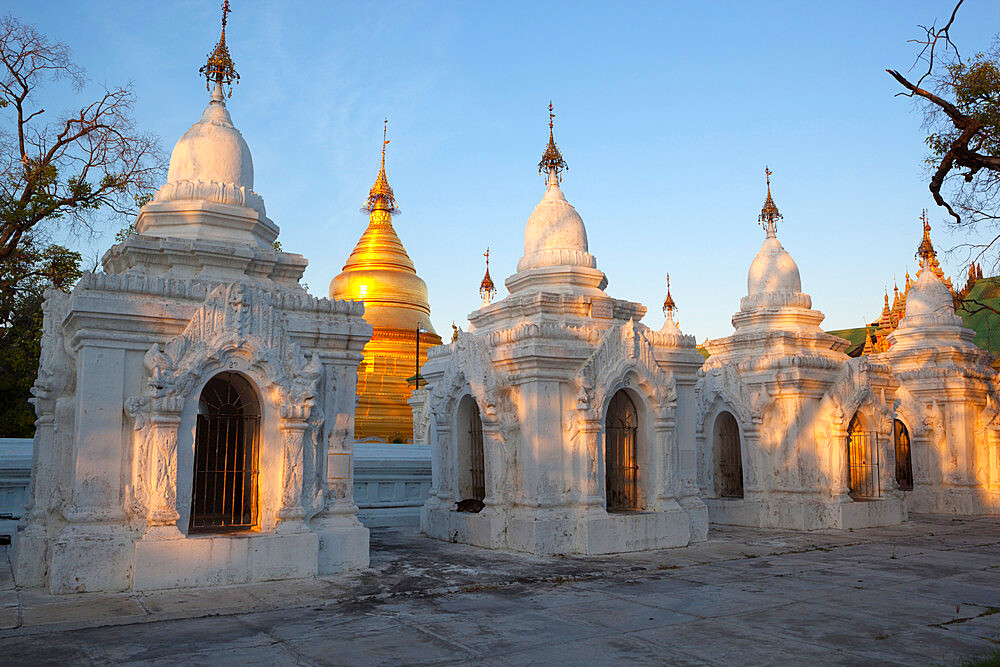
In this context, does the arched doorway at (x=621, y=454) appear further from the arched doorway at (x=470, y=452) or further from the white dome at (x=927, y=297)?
the white dome at (x=927, y=297)

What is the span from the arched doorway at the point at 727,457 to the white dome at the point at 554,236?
6123mm

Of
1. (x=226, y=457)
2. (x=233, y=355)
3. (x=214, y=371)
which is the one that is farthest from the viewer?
(x=226, y=457)

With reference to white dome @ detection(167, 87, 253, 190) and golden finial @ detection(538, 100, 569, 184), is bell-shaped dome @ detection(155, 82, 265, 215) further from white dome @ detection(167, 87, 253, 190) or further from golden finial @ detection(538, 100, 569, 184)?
golden finial @ detection(538, 100, 569, 184)

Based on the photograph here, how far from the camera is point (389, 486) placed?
1806cm

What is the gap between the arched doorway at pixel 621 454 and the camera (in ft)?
48.8

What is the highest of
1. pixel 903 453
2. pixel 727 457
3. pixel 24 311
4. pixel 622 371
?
pixel 24 311

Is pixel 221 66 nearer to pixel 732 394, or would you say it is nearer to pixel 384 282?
pixel 732 394

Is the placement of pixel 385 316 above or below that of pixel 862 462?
above

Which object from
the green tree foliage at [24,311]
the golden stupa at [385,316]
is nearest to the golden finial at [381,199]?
the golden stupa at [385,316]

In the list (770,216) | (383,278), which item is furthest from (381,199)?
(770,216)

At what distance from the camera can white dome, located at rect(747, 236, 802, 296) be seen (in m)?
20.4

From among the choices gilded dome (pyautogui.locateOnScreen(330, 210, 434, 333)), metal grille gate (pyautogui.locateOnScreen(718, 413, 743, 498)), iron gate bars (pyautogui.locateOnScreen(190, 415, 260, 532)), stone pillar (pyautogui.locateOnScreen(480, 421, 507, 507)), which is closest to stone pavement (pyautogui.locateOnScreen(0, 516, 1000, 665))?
stone pillar (pyautogui.locateOnScreen(480, 421, 507, 507))

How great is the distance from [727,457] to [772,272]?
4.74 m

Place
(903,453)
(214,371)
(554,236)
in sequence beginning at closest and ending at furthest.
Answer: (214,371) → (554,236) → (903,453)
